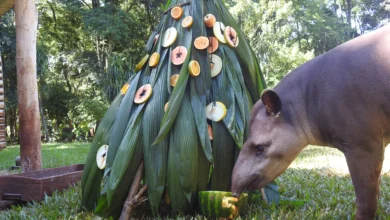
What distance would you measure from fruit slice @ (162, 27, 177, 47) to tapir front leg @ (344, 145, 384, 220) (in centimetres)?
128

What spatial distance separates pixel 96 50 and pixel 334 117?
56.9 feet

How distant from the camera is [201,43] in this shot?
102 inches

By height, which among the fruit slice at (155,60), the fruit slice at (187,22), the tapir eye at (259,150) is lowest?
the tapir eye at (259,150)

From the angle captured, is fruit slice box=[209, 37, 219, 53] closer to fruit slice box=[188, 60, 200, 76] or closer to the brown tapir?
fruit slice box=[188, 60, 200, 76]

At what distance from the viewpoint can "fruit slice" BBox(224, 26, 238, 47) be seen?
2701 mm

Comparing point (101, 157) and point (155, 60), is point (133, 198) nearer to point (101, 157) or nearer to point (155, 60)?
point (101, 157)

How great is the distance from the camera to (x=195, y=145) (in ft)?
7.71

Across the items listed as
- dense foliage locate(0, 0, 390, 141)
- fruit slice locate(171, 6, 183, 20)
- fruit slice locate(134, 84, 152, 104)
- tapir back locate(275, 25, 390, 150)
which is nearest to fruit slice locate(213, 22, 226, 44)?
fruit slice locate(171, 6, 183, 20)

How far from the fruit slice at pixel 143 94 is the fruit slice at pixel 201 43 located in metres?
0.39

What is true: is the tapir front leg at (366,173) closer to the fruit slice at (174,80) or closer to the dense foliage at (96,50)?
the fruit slice at (174,80)

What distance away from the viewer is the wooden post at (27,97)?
4938 millimetres

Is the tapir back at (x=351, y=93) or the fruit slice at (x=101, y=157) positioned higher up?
the tapir back at (x=351, y=93)

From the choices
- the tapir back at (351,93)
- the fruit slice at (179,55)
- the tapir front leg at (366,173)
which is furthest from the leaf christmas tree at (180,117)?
the tapir front leg at (366,173)

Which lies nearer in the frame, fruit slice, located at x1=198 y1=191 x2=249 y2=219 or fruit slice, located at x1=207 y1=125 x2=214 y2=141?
fruit slice, located at x1=198 y1=191 x2=249 y2=219
